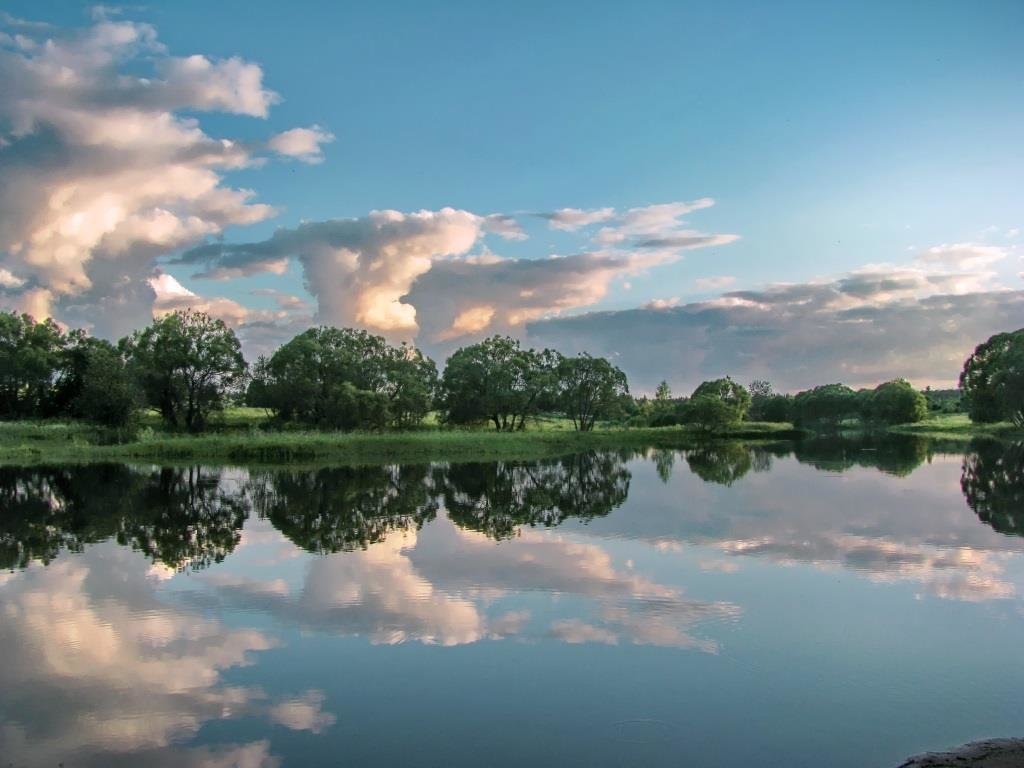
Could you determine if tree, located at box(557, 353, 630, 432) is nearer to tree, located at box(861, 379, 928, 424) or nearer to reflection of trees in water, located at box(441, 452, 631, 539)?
reflection of trees in water, located at box(441, 452, 631, 539)

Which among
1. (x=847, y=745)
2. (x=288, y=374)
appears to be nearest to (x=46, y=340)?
(x=288, y=374)

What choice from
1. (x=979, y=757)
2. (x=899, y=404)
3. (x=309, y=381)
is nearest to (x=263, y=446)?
(x=309, y=381)

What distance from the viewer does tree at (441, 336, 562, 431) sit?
7544 cm

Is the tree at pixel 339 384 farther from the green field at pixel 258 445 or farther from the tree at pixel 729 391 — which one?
the tree at pixel 729 391

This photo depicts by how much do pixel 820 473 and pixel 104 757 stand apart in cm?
3678

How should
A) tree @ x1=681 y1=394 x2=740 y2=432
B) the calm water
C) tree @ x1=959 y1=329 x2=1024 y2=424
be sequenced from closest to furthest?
the calm water < tree @ x1=959 y1=329 x2=1024 y2=424 < tree @ x1=681 y1=394 x2=740 y2=432

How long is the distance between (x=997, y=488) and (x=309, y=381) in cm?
5076

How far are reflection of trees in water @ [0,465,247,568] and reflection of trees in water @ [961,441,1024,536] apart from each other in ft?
69.1

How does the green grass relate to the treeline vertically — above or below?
below

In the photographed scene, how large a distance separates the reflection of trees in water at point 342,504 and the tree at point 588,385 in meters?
41.6

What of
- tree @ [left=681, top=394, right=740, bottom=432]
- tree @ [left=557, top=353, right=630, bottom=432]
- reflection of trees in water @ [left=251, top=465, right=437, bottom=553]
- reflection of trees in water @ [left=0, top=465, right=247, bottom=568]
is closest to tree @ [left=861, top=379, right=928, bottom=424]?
tree @ [left=681, top=394, right=740, bottom=432]

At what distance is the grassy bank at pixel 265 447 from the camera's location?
149 feet

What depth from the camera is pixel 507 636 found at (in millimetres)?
11031

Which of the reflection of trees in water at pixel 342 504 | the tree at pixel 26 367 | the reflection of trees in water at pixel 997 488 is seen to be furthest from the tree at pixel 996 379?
the tree at pixel 26 367
